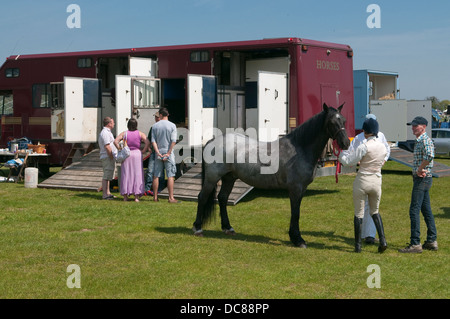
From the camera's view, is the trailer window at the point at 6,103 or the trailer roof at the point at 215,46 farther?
the trailer window at the point at 6,103

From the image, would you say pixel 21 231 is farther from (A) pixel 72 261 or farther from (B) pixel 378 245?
(B) pixel 378 245

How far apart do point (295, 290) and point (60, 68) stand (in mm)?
12029

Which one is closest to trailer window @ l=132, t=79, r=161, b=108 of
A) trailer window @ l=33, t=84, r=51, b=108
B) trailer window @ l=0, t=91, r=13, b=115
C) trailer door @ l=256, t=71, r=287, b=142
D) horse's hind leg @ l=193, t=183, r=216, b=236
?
trailer door @ l=256, t=71, r=287, b=142

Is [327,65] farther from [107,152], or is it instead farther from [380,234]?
[380,234]

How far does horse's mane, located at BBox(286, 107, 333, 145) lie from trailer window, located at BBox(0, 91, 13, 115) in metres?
11.5

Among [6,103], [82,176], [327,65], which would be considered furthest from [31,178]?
[327,65]

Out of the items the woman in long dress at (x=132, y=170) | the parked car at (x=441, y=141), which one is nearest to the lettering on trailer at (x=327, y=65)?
the woman in long dress at (x=132, y=170)

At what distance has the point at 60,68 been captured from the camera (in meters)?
16.4

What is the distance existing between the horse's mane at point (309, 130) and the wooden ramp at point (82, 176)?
6362 mm

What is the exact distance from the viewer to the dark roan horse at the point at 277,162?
817 centimetres

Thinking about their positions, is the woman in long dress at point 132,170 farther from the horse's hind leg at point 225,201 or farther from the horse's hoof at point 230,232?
the horse's hoof at point 230,232

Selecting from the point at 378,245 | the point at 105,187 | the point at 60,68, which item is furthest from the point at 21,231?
the point at 60,68

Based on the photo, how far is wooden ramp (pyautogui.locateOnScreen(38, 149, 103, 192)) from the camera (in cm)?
1389

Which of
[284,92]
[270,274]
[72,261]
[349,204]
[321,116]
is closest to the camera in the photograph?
[270,274]
